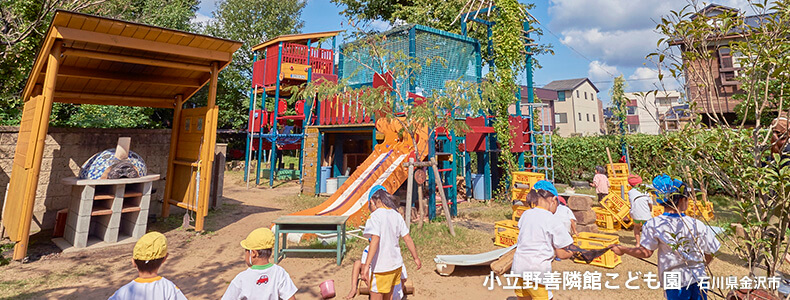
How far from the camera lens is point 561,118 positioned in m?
43.3

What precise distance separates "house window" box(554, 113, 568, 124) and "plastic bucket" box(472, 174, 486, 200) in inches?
1385

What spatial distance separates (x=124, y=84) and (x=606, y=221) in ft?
39.3

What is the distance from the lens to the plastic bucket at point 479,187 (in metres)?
12.6

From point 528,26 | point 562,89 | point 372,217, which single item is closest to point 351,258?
point 372,217

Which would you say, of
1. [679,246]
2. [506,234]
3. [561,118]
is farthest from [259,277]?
[561,118]

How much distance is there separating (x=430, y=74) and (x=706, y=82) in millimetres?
9063

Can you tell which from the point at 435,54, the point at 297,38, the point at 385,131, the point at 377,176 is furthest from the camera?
the point at 297,38

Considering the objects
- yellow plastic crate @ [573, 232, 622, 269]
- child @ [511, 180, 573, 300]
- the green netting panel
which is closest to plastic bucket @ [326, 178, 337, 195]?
the green netting panel

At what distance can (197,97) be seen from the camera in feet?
86.2

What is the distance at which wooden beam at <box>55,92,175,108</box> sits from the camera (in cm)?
823

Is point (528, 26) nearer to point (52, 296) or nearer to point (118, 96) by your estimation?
point (118, 96)

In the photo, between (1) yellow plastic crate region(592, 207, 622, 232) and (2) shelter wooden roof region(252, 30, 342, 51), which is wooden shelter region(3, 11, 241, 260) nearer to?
(1) yellow plastic crate region(592, 207, 622, 232)

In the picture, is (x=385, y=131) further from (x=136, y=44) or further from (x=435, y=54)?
(x=136, y=44)

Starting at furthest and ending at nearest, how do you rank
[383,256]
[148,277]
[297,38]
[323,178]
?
[297,38] → [323,178] → [383,256] → [148,277]
